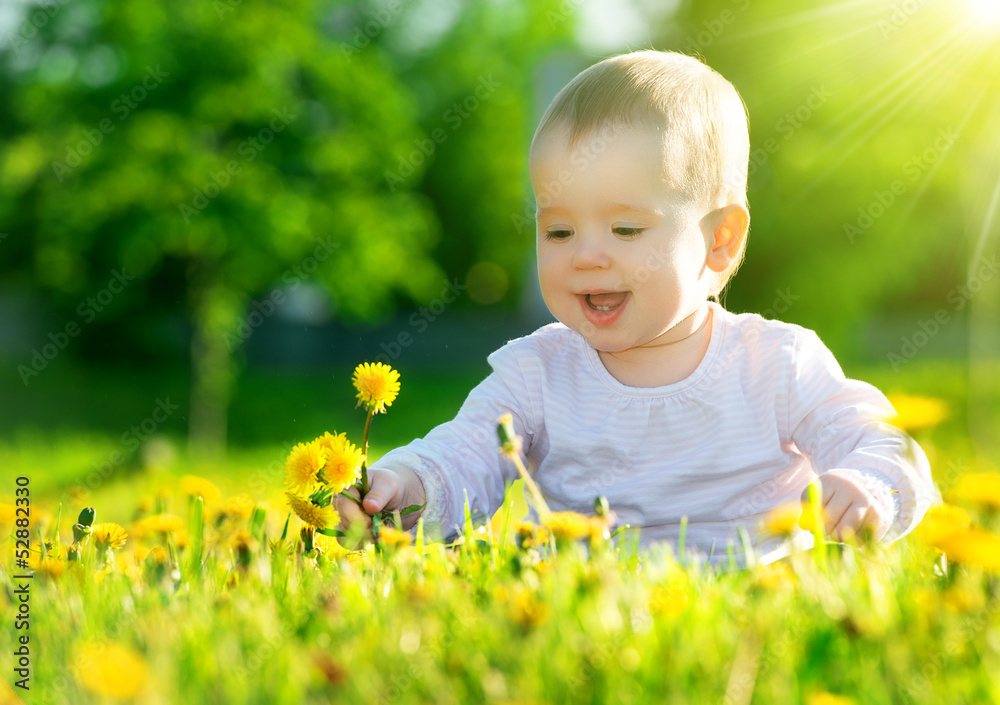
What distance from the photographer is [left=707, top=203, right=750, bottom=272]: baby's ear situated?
7.75ft

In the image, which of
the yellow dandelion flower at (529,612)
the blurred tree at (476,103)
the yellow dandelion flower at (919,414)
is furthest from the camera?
the blurred tree at (476,103)

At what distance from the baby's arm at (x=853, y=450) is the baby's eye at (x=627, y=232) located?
54 centimetres

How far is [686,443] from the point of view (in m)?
2.38

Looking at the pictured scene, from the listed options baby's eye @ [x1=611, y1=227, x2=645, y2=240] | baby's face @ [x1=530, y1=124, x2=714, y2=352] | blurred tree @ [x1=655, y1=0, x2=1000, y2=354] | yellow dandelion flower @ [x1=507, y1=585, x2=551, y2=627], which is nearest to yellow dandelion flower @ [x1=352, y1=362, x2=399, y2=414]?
baby's face @ [x1=530, y1=124, x2=714, y2=352]

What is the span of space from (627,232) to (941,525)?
965 millimetres

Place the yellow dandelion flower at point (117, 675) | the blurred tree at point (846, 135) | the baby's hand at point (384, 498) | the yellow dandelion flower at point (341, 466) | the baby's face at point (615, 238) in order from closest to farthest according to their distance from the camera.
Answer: the yellow dandelion flower at point (117, 675), the yellow dandelion flower at point (341, 466), the baby's hand at point (384, 498), the baby's face at point (615, 238), the blurred tree at point (846, 135)

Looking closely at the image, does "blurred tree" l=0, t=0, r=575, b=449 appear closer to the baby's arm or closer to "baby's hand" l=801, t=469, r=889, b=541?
the baby's arm

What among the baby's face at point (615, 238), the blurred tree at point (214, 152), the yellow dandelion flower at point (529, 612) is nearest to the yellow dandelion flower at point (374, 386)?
the baby's face at point (615, 238)

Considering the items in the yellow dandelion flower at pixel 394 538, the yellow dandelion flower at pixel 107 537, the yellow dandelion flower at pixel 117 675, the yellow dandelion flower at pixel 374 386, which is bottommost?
the yellow dandelion flower at pixel 117 675

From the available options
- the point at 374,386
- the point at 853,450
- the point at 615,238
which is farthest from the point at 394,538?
the point at 853,450

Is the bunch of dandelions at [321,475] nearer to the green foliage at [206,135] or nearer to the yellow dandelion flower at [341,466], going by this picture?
the yellow dandelion flower at [341,466]

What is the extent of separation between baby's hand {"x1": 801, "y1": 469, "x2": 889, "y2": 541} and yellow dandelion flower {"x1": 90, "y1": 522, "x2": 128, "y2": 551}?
150cm

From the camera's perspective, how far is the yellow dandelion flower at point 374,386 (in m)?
1.99

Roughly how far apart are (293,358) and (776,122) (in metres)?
10.9
